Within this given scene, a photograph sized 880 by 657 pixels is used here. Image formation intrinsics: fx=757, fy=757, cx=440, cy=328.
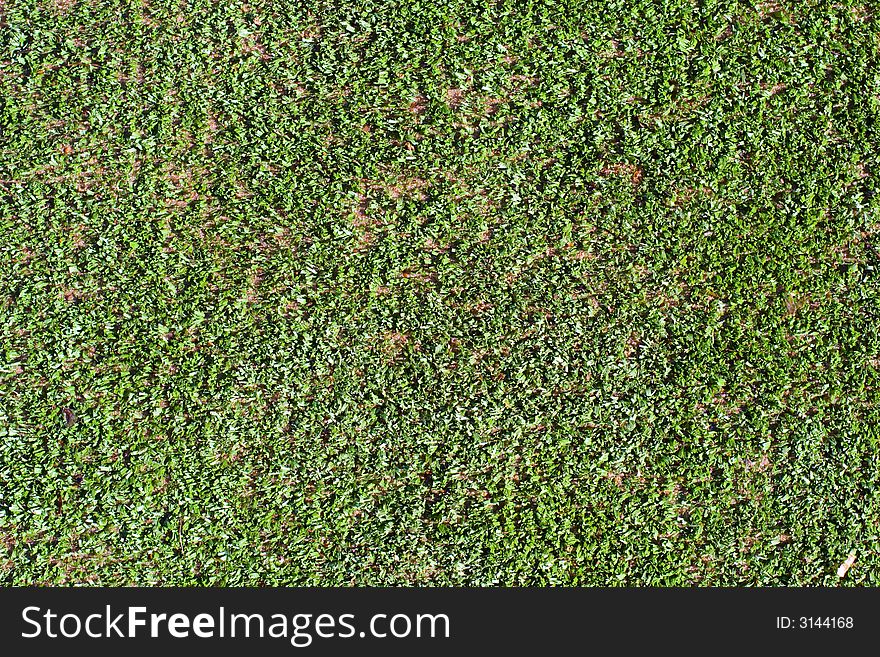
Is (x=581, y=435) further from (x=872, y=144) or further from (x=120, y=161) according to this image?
(x=120, y=161)

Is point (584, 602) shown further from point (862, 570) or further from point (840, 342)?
point (840, 342)

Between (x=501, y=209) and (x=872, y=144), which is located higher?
(x=872, y=144)

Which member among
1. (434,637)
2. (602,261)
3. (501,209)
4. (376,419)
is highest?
(501,209)

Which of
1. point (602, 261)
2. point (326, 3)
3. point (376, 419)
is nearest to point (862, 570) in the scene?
point (602, 261)

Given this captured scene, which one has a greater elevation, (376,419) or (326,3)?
(326,3)

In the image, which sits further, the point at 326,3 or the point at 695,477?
the point at 326,3

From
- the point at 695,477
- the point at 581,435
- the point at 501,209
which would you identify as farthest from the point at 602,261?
the point at 695,477
